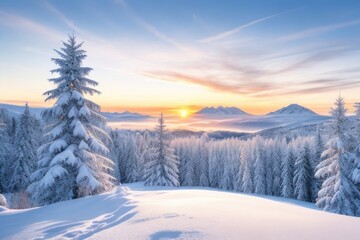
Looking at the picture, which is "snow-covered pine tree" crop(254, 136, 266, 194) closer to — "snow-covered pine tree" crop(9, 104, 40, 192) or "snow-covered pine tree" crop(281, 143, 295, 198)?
"snow-covered pine tree" crop(281, 143, 295, 198)

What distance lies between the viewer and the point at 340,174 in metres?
24.5

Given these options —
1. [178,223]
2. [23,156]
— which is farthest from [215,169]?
[178,223]

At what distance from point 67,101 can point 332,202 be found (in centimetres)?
2307

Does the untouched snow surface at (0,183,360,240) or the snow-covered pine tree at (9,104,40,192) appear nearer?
the untouched snow surface at (0,183,360,240)

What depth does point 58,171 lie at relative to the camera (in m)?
14.6

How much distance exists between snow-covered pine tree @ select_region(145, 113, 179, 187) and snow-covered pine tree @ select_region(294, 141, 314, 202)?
20.4m

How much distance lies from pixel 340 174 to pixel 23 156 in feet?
142

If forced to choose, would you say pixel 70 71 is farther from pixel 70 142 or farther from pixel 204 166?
pixel 204 166

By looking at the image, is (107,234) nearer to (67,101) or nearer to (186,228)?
(186,228)

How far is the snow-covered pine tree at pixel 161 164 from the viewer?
37.1 metres

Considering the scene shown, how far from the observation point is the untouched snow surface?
597cm

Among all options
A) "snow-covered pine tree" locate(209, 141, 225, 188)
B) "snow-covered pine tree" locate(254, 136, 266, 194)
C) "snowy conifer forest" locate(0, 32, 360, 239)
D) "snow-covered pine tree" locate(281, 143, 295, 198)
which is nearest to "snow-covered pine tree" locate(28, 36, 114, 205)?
"snowy conifer forest" locate(0, 32, 360, 239)

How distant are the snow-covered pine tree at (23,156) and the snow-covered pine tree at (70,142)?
3116cm

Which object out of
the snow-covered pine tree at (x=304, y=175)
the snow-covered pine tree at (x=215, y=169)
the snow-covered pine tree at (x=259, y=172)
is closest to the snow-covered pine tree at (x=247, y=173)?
the snow-covered pine tree at (x=259, y=172)
